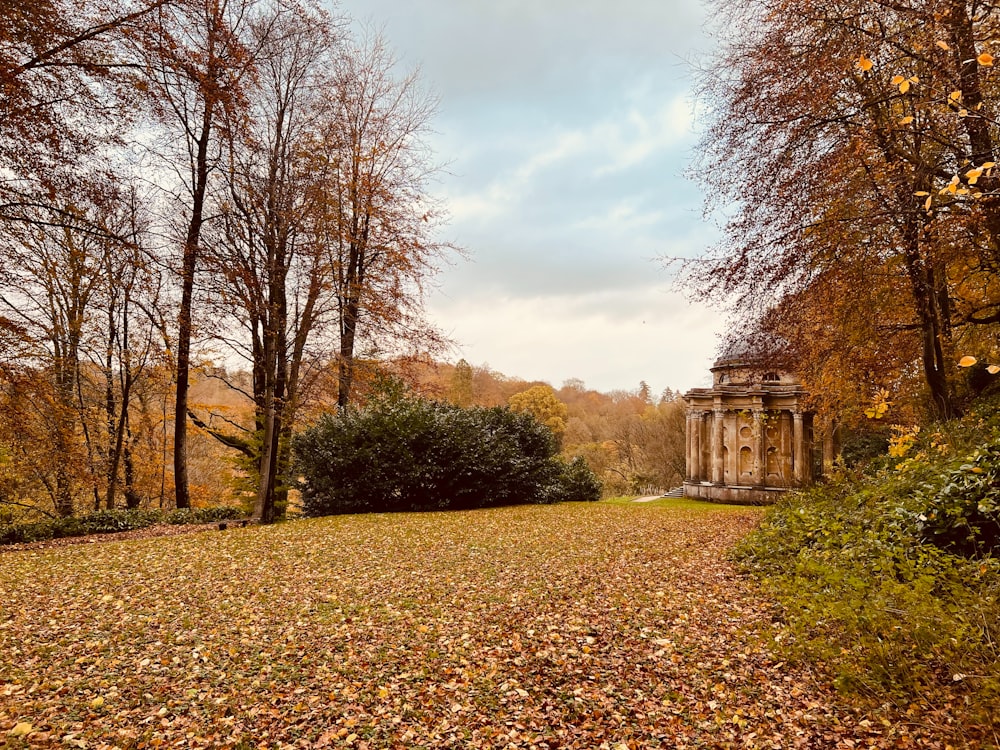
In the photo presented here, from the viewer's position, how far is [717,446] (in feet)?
61.8

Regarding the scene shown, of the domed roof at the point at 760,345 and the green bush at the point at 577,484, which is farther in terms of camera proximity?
the green bush at the point at 577,484

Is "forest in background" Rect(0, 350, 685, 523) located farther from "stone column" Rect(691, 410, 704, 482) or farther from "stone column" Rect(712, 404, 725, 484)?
"stone column" Rect(712, 404, 725, 484)

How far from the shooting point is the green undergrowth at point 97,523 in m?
9.38

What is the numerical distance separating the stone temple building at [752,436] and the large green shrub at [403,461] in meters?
7.60

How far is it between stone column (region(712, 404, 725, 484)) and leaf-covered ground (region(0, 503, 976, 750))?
484 inches

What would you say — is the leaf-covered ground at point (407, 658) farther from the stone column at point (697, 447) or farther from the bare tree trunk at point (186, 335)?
the stone column at point (697, 447)

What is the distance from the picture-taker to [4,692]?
3482 mm

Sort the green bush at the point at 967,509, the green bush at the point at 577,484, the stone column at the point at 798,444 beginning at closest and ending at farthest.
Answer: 1. the green bush at the point at 967,509
2. the green bush at the point at 577,484
3. the stone column at the point at 798,444

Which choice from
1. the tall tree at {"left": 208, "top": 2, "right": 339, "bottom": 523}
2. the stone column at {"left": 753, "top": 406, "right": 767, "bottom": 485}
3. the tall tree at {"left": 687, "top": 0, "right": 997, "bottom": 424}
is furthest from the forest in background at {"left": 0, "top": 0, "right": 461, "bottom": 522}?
the stone column at {"left": 753, "top": 406, "right": 767, "bottom": 485}

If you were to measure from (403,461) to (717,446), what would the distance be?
1108cm

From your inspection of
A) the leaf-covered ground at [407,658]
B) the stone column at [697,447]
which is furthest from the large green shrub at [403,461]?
the stone column at [697,447]

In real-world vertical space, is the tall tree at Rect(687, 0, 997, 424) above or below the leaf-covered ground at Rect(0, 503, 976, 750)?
above

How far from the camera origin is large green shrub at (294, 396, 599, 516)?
13.5 metres

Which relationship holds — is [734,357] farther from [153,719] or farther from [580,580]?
[153,719]
